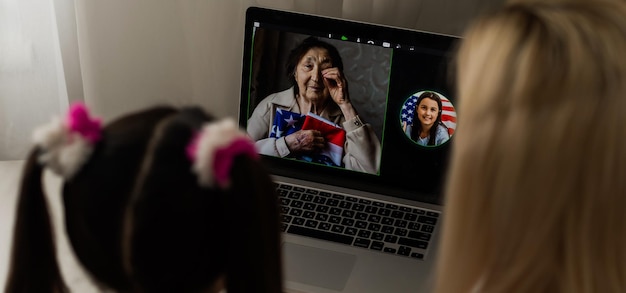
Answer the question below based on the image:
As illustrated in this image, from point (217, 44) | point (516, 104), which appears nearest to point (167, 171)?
point (516, 104)

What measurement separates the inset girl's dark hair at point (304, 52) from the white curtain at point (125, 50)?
0.06m

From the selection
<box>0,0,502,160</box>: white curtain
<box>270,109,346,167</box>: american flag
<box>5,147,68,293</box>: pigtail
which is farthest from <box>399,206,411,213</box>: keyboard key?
<box>5,147,68,293</box>: pigtail

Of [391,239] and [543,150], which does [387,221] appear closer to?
[391,239]

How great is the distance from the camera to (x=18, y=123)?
1192 mm

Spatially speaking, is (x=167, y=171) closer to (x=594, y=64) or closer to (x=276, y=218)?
(x=276, y=218)

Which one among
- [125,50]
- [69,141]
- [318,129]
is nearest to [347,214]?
[318,129]

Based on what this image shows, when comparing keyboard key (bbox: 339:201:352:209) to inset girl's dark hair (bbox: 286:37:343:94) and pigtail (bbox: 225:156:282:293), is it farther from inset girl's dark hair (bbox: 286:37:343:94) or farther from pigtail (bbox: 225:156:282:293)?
pigtail (bbox: 225:156:282:293)

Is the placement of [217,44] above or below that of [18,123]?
above

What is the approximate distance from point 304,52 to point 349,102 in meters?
0.09

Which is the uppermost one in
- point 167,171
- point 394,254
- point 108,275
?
point 167,171

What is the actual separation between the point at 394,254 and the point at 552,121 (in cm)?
41

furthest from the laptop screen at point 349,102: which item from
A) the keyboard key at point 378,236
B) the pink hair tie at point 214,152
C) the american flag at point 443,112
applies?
the pink hair tie at point 214,152

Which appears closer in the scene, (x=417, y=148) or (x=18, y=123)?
(x=417, y=148)

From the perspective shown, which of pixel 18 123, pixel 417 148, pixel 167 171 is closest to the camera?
pixel 167 171
